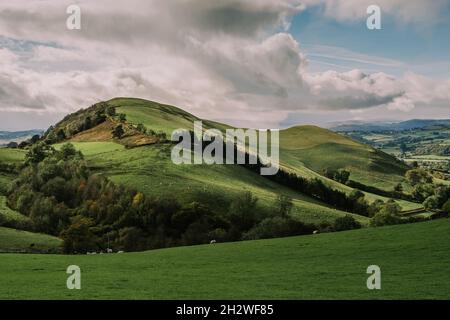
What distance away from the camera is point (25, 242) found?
10694 cm

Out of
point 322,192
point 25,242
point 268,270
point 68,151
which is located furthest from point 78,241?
point 322,192

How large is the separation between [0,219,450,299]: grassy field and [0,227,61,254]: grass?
40.7 metres

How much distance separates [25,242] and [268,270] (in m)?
77.9

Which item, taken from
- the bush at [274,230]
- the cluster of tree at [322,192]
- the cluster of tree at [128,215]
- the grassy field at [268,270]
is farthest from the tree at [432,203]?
the grassy field at [268,270]

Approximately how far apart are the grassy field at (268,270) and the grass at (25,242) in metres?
40.7

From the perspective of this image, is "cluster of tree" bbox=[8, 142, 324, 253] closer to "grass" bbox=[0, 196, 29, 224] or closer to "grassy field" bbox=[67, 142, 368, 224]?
"grass" bbox=[0, 196, 29, 224]

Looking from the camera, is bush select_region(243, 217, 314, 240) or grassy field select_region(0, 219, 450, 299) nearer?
grassy field select_region(0, 219, 450, 299)

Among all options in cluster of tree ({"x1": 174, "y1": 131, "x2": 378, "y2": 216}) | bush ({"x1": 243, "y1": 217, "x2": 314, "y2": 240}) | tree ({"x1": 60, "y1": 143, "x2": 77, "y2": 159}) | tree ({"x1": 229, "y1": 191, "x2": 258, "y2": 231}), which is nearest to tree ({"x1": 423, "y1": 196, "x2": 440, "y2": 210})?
cluster of tree ({"x1": 174, "y1": 131, "x2": 378, "y2": 216})

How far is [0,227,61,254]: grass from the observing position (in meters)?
100

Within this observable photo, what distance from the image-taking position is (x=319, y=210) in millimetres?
152750

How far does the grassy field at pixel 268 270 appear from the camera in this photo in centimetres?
3397

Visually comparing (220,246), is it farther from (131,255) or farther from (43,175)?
(43,175)
